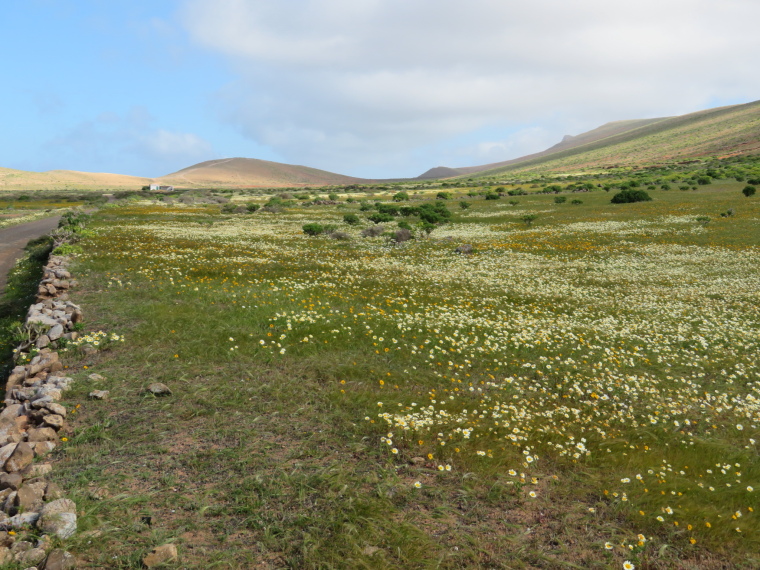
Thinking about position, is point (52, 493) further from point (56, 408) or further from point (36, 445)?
point (56, 408)

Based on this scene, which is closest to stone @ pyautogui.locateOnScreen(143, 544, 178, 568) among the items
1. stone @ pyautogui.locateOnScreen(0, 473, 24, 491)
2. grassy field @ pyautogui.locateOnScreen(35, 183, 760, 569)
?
grassy field @ pyautogui.locateOnScreen(35, 183, 760, 569)

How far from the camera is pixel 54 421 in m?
7.96

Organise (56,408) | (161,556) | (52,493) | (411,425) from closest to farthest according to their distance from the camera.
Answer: (161,556)
(52,493)
(56,408)
(411,425)

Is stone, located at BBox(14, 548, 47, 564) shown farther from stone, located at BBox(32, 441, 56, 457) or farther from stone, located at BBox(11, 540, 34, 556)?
stone, located at BBox(32, 441, 56, 457)

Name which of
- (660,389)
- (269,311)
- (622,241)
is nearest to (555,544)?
(660,389)

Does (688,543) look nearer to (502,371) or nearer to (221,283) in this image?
(502,371)

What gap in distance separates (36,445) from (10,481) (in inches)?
49.1

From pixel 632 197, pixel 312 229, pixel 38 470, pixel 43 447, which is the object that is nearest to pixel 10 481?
pixel 38 470

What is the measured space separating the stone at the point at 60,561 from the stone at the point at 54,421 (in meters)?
3.58

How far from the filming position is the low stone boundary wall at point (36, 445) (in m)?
5.25

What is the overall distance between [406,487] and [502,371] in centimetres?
584

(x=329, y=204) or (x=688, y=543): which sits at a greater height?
(x=329, y=204)

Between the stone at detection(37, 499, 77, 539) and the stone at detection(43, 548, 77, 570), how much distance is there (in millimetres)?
310

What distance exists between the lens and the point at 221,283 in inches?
768
